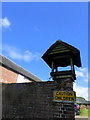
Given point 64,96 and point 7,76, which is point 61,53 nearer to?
point 64,96

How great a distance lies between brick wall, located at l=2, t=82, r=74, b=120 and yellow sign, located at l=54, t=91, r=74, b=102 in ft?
0.68

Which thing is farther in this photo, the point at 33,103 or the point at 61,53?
the point at 61,53

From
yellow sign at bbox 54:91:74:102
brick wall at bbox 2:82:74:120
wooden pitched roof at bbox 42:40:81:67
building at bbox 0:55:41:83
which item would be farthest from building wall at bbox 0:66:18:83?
yellow sign at bbox 54:91:74:102

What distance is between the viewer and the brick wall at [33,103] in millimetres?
7037

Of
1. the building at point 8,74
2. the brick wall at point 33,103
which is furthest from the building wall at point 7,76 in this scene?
the brick wall at point 33,103

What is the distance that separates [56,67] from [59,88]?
2.01 m

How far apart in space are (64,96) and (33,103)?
5.36 ft

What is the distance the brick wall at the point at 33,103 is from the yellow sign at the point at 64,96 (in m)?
0.21

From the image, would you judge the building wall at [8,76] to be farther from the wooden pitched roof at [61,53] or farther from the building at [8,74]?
the wooden pitched roof at [61,53]

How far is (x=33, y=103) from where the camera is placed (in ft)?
24.7

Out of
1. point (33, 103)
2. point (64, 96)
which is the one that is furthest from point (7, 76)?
point (64, 96)

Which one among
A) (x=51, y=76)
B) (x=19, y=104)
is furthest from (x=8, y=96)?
(x=51, y=76)

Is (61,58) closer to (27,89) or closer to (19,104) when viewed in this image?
(27,89)

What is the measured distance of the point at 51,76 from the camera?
802 centimetres
